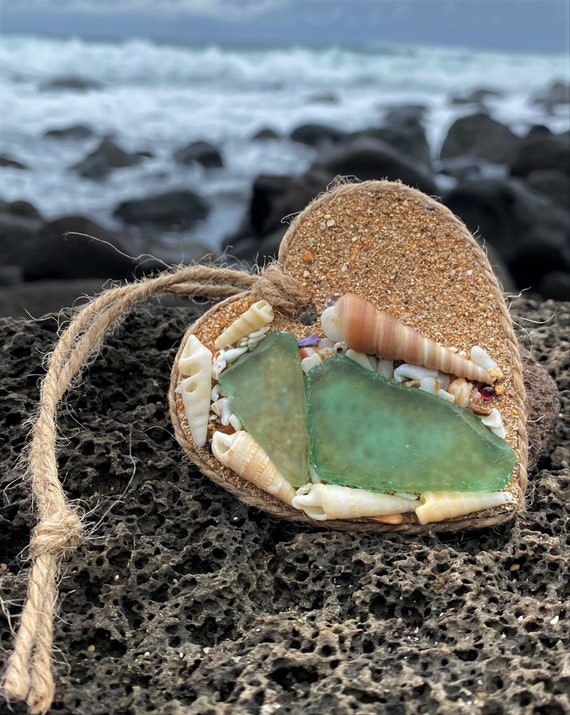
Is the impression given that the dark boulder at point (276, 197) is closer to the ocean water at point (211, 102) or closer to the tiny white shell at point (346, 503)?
the ocean water at point (211, 102)

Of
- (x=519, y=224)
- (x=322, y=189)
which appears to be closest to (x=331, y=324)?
(x=519, y=224)

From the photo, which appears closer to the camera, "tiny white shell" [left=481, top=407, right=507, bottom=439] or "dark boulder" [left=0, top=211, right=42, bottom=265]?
"tiny white shell" [left=481, top=407, right=507, bottom=439]

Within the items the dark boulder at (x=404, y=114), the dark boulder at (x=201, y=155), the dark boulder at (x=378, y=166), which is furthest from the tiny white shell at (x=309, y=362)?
the dark boulder at (x=404, y=114)

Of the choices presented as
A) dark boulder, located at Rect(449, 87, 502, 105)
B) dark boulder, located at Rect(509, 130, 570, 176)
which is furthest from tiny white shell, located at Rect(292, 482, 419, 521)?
dark boulder, located at Rect(449, 87, 502, 105)

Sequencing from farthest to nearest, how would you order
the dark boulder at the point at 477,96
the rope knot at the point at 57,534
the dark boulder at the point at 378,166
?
the dark boulder at the point at 477,96 → the dark boulder at the point at 378,166 → the rope knot at the point at 57,534

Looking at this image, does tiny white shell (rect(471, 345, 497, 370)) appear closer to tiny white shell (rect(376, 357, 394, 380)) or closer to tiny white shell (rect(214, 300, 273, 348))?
tiny white shell (rect(376, 357, 394, 380))

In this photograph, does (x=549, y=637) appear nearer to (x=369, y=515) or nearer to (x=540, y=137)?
(x=369, y=515)

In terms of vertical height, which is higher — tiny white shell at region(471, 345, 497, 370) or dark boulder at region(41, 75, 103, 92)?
tiny white shell at region(471, 345, 497, 370)
